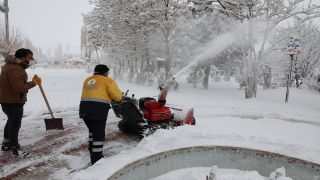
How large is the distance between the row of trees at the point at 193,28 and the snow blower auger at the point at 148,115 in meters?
8.55

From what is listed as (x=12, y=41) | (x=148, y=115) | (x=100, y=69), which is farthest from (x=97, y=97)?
(x=12, y=41)

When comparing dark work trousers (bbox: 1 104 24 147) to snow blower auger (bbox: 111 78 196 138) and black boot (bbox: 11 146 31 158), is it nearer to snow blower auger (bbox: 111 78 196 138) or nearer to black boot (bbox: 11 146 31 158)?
black boot (bbox: 11 146 31 158)

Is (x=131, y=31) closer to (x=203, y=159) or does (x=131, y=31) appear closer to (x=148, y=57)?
(x=148, y=57)

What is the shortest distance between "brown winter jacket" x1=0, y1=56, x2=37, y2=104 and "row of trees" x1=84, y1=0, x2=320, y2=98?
10957 millimetres

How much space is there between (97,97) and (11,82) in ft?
5.08

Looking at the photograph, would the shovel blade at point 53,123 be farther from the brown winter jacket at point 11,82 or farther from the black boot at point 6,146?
the brown winter jacket at point 11,82

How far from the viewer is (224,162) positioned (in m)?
4.20

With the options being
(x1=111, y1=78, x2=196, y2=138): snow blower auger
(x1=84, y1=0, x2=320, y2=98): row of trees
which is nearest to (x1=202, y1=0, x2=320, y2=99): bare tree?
(x1=84, y1=0, x2=320, y2=98): row of trees

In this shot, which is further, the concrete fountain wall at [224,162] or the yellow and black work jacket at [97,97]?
the yellow and black work jacket at [97,97]

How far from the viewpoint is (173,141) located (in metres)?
4.61

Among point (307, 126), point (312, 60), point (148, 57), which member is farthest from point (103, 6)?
point (312, 60)

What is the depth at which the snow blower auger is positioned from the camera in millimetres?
4898

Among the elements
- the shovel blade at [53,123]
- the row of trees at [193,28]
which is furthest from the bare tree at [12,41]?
the shovel blade at [53,123]

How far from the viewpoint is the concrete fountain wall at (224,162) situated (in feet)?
11.5
